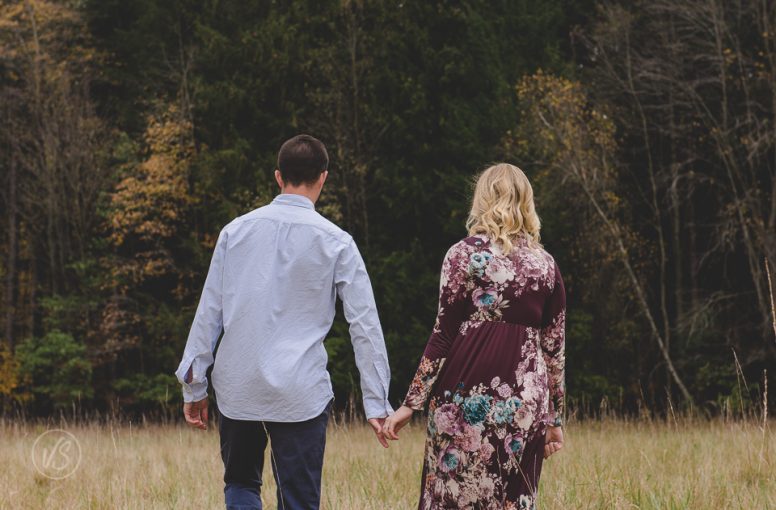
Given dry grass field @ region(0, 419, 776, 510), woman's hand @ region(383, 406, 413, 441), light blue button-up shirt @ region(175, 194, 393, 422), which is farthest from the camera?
dry grass field @ region(0, 419, 776, 510)

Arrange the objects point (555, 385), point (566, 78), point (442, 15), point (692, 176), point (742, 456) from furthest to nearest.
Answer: point (442, 15) → point (566, 78) → point (692, 176) → point (742, 456) → point (555, 385)

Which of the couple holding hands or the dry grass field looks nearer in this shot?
the couple holding hands

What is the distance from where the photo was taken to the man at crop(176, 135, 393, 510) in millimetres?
3219

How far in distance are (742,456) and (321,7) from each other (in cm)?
1989

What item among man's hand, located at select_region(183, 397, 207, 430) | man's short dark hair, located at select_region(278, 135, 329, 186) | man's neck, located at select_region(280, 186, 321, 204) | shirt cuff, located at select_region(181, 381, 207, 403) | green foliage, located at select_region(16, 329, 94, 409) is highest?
man's short dark hair, located at select_region(278, 135, 329, 186)

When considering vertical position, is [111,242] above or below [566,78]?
below

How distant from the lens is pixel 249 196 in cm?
2159

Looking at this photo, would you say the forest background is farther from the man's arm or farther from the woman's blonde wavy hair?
the man's arm

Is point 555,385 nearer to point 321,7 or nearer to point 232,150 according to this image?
point 232,150

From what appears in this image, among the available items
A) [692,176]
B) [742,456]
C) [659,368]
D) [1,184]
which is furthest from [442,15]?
[742,456]

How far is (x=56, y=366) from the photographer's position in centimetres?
2275

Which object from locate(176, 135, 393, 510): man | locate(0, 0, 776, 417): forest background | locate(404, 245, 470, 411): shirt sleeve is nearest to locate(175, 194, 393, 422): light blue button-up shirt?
locate(176, 135, 393, 510): man

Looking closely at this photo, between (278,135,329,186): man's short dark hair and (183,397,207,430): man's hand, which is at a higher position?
(278,135,329,186): man's short dark hair

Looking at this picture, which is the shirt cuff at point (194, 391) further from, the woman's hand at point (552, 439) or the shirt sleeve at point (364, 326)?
the woman's hand at point (552, 439)
